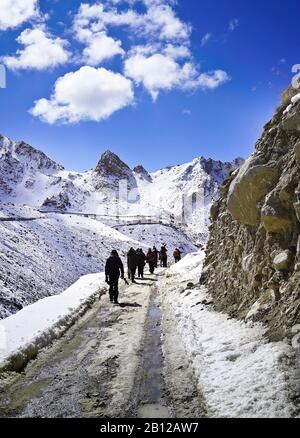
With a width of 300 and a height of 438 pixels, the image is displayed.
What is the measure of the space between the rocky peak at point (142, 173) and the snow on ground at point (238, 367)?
535ft

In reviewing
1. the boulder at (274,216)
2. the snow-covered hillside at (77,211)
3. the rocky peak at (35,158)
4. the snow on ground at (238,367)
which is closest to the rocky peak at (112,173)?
the snow-covered hillside at (77,211)

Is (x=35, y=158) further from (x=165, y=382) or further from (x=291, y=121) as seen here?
(x=165, y=382)

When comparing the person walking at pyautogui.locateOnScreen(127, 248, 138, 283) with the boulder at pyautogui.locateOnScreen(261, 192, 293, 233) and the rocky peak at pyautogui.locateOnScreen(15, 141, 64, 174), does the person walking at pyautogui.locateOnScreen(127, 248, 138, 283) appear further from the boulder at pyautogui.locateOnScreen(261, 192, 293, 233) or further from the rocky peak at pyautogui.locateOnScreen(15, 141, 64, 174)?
the rocky peak at pyautogui.locateOnScreen(15, 141, 64, 174)

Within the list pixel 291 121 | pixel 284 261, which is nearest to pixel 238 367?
pixel 284 261

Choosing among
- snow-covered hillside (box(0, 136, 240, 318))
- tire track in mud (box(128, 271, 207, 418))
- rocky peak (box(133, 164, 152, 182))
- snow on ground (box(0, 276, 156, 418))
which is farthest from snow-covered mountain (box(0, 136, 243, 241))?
tire track in mud (box(128, 271, 207, 418))

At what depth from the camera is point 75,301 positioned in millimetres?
14492

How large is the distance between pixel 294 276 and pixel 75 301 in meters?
9.06

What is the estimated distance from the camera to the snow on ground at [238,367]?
5121 millimetres

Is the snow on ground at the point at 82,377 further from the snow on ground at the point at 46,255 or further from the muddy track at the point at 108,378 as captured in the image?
the snow on ground at the point at 46,255

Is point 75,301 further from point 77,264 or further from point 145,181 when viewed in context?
point 145,181

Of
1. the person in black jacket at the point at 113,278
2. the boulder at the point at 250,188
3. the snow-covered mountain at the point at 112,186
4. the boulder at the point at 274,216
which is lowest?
the person in black jacket at the point at 113,278

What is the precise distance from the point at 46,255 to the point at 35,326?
2031cm
